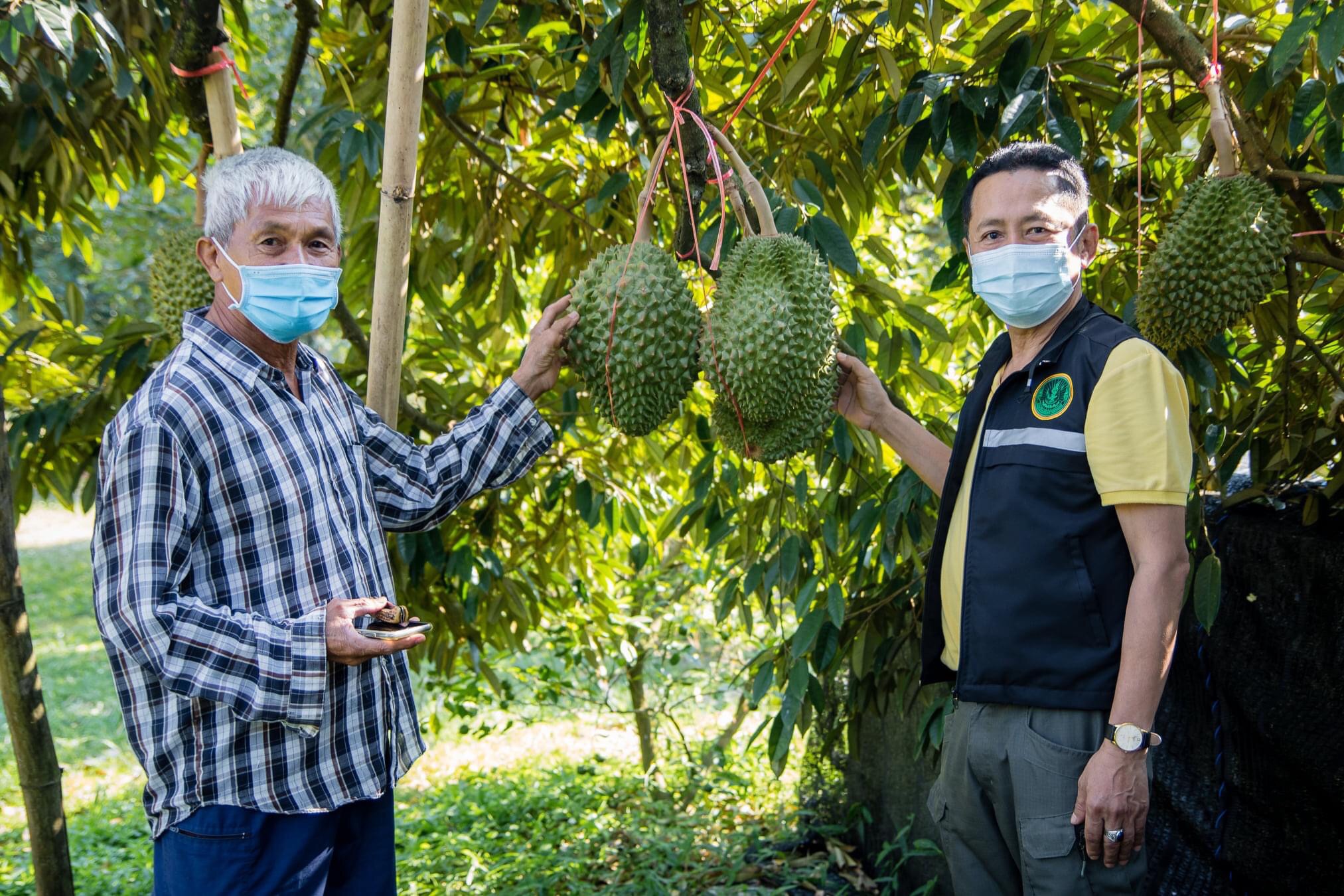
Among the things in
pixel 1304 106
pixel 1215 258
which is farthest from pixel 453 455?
pixel 1304 106

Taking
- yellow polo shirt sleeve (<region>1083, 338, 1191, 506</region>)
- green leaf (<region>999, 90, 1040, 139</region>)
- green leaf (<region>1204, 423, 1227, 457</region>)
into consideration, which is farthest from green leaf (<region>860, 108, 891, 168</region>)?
green leaf (<region>1204, 423, 1227, 457</region>)

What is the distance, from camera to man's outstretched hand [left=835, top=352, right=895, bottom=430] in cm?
191

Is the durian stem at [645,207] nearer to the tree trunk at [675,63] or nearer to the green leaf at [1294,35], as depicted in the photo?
the tree trunk at [675,63]

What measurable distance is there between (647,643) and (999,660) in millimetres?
3128

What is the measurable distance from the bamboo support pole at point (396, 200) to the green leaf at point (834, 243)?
2.31ft

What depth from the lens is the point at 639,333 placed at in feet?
5.02

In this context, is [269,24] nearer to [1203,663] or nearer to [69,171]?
[69,171]

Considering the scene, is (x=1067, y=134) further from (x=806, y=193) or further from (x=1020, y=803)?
(x=1020, y=803)

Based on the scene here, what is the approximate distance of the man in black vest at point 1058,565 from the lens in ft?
5.04

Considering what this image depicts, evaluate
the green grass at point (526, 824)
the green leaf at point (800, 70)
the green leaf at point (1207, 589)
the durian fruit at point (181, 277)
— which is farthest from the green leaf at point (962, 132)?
the green grass at point (526, 824)

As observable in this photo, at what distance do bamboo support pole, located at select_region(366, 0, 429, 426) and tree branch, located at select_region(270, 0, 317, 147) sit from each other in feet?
2.00

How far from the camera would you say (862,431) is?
2436 millimetres

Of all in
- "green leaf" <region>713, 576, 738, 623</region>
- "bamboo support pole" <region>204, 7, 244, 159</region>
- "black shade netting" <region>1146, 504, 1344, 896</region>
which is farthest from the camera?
"green leaf" <region>713, 576, 738, 623</region>

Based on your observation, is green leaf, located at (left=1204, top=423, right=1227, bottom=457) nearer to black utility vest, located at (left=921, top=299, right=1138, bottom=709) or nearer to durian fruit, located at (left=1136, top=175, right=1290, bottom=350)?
durian fruit, located at (left=1136, top=175, right=1290, bottom=350)
